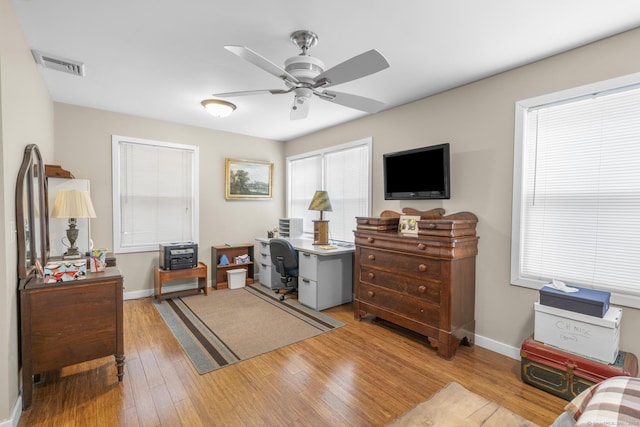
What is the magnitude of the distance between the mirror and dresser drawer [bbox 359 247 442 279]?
2.83m

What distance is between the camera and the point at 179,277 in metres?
4.09

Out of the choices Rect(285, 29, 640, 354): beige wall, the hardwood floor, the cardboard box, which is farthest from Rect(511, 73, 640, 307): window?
the hardwood floor

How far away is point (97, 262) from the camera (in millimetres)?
2377

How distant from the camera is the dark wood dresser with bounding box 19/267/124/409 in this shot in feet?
6.37

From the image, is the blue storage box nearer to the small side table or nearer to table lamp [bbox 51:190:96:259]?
table lamp [bbox 51:190:96:259]

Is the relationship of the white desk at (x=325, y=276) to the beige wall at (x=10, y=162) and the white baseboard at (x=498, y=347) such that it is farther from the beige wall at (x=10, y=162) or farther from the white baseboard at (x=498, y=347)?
the beige wall at (x=10, y=162)

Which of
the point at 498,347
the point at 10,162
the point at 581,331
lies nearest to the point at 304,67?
the point at 10,162

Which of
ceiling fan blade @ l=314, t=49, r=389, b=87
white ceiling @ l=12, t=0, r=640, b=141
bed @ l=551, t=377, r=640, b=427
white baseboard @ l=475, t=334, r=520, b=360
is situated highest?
white ceiling @ l=12, t=0, r=640, b=141

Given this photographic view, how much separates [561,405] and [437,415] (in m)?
1.17

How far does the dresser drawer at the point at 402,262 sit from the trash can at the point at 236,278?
2.27m

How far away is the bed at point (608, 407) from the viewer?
36.7 inches

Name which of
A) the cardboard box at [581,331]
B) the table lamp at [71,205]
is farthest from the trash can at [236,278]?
the cardboard box at [581,331]

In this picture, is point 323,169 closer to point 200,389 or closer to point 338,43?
point 338,43

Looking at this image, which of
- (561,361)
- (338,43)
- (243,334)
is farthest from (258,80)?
(561,361)
